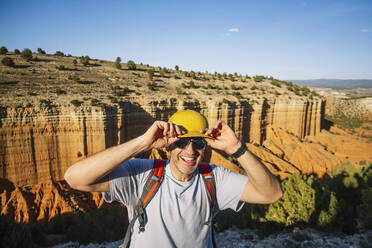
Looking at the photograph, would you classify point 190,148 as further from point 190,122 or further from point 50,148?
point 50,148

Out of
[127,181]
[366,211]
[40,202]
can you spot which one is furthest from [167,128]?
[40,202]

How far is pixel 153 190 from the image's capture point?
97.8 inches

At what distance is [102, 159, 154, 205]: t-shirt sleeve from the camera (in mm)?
2455

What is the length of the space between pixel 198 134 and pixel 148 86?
1921cm

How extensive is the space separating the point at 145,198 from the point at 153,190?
121 millimetres

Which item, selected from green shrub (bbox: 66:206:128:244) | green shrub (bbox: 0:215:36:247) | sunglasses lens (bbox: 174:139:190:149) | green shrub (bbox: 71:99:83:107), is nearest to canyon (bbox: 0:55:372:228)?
green shrub (bbox: 71:99:83:107)

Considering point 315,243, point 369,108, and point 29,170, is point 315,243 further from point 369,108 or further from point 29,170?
point 369,108

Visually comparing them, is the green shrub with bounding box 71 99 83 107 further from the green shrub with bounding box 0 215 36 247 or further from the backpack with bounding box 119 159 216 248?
the backpack with bounding box 119 159 216 248

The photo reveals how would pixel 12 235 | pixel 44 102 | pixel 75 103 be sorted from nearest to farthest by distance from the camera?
1. pixel 12 235
2. pixel 44 102
3. pixel 75 103

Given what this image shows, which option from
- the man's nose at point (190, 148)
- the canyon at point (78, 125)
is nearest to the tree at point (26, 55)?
the canyon at point (78, 125)

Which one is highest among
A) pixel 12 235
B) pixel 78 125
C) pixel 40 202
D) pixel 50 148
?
pixel 78 125

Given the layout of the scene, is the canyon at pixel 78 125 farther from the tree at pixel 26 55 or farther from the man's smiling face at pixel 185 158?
the man's smiling face at pixel 185 158

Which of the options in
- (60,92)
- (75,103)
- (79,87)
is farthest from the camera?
(79,87)

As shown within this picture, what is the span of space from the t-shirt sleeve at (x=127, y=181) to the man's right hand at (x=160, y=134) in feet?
1.07
